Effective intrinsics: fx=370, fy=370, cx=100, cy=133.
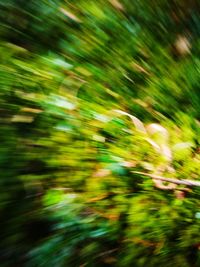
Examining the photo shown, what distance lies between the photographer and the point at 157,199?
5.56 ft

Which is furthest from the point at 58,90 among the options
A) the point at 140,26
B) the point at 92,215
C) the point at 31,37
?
the point at 140,26

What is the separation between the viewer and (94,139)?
1.67 meters

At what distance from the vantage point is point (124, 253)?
1.54 meters

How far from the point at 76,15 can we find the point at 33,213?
3.62ft

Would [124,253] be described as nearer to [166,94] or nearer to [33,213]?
[33,213]

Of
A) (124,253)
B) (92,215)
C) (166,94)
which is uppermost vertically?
(166,94)

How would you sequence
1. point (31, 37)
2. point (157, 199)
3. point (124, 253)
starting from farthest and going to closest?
point (31, 37), point (157, 199), point (124, 253)

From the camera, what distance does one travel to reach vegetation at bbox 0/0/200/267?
1466 millimetres

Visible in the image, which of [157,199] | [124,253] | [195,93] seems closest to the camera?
[124,253]

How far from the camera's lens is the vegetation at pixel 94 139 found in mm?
1466

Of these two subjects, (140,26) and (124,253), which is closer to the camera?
(124,253)

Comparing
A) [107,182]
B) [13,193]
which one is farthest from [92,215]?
[13,193]

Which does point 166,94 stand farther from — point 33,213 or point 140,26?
point 33,213

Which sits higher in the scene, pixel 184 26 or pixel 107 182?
pixel 184 26
